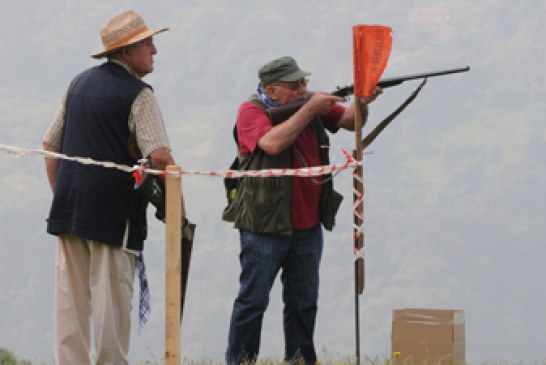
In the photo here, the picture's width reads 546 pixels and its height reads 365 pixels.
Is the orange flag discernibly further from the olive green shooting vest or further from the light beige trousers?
the light beige trousers

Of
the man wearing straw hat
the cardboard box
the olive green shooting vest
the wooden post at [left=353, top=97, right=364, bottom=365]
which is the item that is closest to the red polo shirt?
the olive green shooting vest

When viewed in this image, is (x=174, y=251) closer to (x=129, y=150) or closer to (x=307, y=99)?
(x=129, y=150)

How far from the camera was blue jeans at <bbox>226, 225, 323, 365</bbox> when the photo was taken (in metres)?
6.59

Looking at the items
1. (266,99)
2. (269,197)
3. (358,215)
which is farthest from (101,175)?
(358,215)

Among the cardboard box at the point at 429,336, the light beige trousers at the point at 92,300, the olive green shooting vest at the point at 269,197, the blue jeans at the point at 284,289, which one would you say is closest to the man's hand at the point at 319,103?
the olive green shooting vest at the point at 269,197

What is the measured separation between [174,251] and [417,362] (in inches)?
104

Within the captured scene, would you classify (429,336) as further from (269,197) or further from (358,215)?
(269,197)

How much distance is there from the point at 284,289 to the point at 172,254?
1531mm

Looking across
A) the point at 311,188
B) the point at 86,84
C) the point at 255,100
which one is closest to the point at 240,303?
the point at 311,188

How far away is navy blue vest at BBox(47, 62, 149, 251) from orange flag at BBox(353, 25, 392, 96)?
4.02ft

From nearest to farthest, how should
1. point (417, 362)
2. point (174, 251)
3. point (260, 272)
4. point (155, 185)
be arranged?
point (174, 251)
point (155, 185)
point (260, 272)
point (417, 362)

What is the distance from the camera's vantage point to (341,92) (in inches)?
271

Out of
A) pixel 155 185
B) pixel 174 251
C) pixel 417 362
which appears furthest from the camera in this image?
pixel 417 362

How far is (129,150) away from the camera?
5.92 metres
